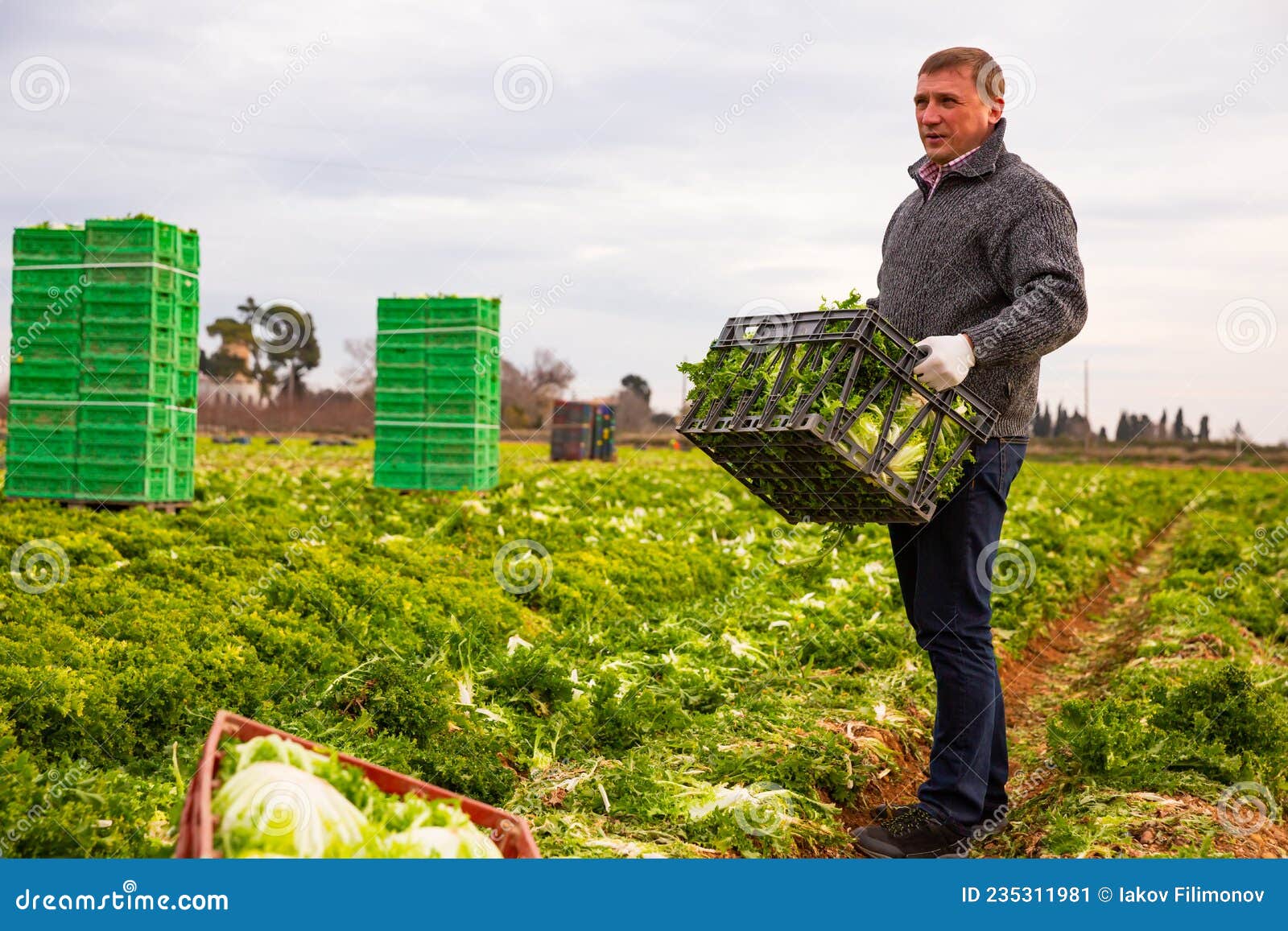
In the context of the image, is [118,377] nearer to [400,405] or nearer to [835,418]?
[400,405]

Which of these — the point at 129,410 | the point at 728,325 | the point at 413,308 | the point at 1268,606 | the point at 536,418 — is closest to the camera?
the point at 728,325

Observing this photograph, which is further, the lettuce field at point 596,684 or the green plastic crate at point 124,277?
the green plastic crate at point 124,277

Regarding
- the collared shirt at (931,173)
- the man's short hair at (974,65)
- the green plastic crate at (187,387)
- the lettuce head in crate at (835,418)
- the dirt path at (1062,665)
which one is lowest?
the dirt path at (1062,665)

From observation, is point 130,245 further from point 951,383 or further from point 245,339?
point 245,339

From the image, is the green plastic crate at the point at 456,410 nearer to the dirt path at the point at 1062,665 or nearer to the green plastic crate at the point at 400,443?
the green plastic crate at the point at 400,443

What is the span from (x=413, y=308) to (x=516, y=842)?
13145 millimetres

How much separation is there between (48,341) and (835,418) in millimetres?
10167

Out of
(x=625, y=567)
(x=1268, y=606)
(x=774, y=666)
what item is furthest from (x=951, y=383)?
(x=1268, y=606)

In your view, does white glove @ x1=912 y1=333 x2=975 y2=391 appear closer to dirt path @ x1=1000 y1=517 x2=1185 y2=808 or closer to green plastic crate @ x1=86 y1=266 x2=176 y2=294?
dirt path @ x1=1000 y1=517 x2=1185 y2=808

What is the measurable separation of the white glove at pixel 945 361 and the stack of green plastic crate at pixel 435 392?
37.0 feet

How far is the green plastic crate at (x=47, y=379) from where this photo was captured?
37.1 ft

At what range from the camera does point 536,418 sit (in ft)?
164

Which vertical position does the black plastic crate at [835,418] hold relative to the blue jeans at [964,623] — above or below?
above

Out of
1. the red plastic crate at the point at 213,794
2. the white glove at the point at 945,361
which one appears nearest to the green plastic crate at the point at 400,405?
the white glove at the point at 945,361
